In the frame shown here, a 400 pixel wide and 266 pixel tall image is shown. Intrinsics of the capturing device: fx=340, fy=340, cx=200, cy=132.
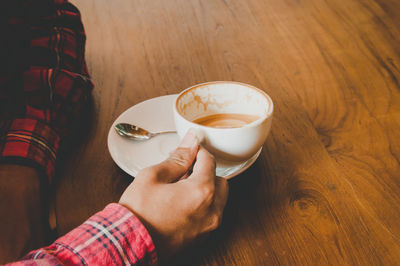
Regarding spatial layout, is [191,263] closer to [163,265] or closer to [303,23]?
[163,265]

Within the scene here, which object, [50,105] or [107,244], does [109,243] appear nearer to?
[107,244]

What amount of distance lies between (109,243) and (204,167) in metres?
0.16

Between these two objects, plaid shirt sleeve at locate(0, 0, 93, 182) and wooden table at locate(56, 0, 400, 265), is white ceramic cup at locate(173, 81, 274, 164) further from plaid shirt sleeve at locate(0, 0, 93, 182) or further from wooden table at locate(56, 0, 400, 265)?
plaid shirt sleeve at locate(0, 0, 93, 182)

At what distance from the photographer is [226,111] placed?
2.12 ft

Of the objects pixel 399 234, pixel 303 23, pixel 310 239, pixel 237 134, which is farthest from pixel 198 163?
pixel 303 23

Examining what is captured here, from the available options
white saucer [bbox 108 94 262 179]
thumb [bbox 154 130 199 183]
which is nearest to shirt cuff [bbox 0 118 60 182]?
white saucer [bbox 108 94 262 179]

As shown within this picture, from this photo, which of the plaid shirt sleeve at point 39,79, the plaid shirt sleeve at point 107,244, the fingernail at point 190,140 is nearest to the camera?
the plaid shirt sleeve at point 107,244

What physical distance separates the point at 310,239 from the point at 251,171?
5.9 inches

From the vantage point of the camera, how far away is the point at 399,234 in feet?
1.57

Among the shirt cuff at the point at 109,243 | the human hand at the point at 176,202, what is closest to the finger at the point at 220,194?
the human hand at the point at 176,202

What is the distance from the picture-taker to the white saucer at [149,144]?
56 centimetres

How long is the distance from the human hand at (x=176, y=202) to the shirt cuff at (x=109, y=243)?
0.02m

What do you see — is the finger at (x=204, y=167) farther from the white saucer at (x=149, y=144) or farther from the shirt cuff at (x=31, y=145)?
the shirt cuff at (x=31, y=145)

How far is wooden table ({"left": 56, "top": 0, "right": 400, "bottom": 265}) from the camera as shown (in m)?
0.49
